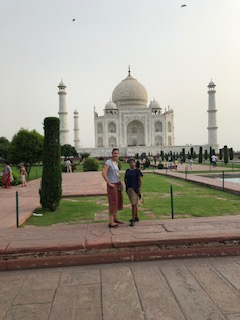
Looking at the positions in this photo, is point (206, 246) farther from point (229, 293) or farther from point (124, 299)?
point (124, 299)

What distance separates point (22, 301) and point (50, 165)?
369 centimetres

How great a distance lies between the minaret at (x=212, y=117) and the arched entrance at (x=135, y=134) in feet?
36.4

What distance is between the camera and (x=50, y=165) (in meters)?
5.74

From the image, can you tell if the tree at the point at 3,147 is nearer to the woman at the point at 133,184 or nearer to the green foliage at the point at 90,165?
the green foliage at the point at 90,165

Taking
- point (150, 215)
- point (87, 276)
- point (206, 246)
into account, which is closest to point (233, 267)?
point (206, 246)

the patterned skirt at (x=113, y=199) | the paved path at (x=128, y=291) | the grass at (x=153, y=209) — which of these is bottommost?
the paved path at (x=128, y=291)

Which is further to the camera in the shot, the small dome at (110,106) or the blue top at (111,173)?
the small dome at (110,106)

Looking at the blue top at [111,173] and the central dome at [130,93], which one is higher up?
the central dome at [130,93]

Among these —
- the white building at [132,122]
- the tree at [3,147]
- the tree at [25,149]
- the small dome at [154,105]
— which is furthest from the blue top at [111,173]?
the small dome at [154,105]

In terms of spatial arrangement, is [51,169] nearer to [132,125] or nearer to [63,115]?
[63,115]

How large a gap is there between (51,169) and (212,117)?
3921 centimetres

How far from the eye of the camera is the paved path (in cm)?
202

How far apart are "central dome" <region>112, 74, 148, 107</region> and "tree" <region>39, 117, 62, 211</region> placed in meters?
42.8

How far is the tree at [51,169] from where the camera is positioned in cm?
570
